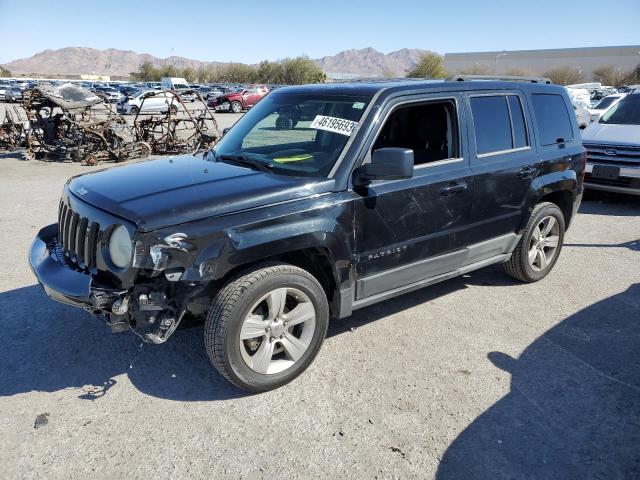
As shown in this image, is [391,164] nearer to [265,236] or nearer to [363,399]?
[265,236]

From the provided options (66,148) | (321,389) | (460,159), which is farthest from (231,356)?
(66,148)

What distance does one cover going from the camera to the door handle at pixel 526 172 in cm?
453

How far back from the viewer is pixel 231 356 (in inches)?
121

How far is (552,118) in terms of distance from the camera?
5.03 metres

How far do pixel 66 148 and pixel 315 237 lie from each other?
1288 centimetres

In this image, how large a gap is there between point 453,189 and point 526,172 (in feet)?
3.47

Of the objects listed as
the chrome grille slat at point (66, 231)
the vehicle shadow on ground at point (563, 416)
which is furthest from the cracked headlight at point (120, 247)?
the vehicle shadow on ground at point (563, 416)

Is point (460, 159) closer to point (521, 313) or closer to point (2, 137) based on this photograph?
point (521, 313)

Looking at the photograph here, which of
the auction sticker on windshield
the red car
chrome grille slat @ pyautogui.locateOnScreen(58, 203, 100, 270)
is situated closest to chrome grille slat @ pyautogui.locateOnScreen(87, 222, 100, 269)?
chrome grille slat @ pyautogui.locateOnScreen(58, 203, 100, 270)

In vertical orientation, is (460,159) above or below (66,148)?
above

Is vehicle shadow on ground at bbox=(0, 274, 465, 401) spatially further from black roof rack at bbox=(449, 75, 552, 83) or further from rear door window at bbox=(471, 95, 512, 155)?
black roof rack at bbox=(449, 75, 552, 83)

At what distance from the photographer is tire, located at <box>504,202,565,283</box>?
4.91 meters

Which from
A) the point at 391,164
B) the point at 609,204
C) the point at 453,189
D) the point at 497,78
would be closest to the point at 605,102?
the point at 609,204

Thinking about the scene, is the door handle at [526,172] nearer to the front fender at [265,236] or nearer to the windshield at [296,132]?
the windshield at [296,132]
